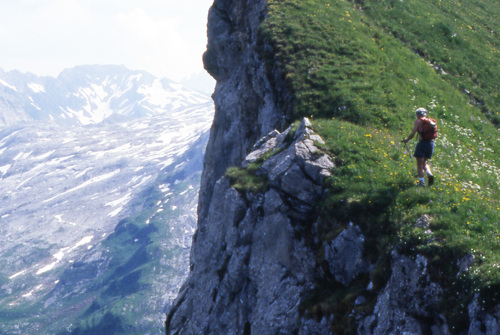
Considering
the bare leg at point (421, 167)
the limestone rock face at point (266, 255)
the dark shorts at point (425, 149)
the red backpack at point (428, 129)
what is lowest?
the limestone rock face at point (266, 255)

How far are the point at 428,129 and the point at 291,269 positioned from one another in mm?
10134

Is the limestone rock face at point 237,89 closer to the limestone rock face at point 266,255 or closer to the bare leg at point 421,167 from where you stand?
the limestone rock face at point 266,255

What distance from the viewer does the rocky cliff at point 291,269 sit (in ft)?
48.0

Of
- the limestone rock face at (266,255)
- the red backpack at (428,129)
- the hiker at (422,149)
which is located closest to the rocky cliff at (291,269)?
the limestone rock face at (266,255)

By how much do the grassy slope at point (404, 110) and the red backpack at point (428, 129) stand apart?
241 cm

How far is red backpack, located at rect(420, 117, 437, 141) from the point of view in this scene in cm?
1791

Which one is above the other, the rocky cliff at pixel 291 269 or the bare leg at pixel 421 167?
the bare leg at pixel 421 167

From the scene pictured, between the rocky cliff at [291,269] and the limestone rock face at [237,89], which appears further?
the limestone rock face at [237,89]

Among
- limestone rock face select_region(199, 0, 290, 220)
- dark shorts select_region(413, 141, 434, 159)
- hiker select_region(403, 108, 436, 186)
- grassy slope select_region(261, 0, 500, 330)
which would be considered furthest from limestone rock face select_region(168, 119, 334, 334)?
limestone rock face select_region(199, 0, 290, 220)

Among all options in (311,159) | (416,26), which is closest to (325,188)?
(311,159)

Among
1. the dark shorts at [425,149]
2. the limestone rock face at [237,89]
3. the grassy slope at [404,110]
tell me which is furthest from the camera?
the limestone rock face at [237,89]

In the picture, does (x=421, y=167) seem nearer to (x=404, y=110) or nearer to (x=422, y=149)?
(x=422, y=149)

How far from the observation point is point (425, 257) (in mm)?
14766

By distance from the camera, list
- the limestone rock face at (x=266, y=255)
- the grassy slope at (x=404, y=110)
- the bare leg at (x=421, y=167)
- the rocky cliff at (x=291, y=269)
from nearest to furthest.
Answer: the rocky cliff at (x=291, y=269), the grassy slope at (x=404, y=110), the bare leg at (x=421, y=167), the limestone rock face at (x=266, y=255)
